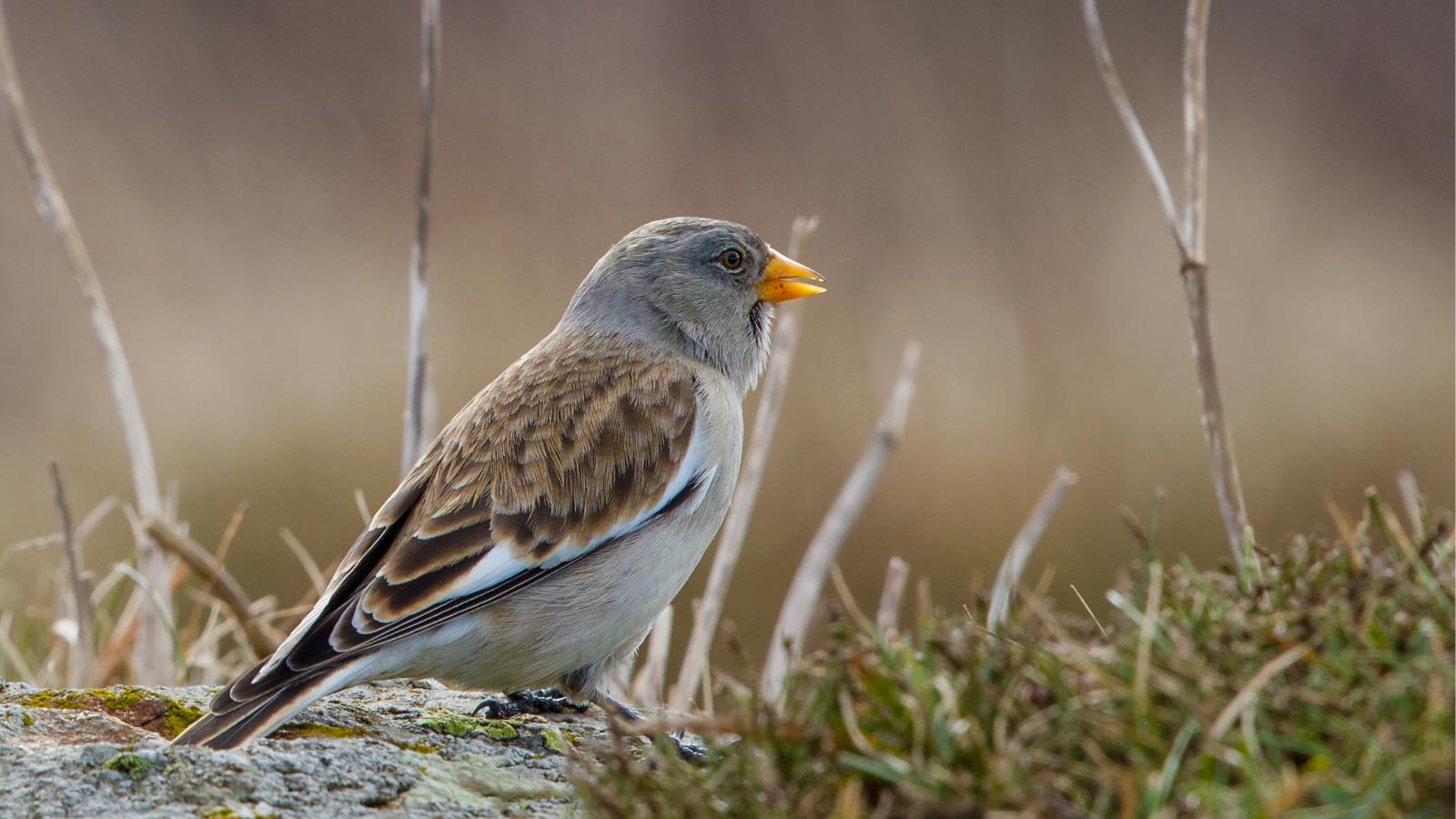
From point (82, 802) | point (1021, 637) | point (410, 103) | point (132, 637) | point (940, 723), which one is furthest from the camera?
point (410, 103)

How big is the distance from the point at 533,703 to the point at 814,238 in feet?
15.3

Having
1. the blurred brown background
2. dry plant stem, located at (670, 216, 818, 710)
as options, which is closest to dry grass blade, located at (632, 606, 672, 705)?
dry plant stem, located at (670, 216, 818, 710)

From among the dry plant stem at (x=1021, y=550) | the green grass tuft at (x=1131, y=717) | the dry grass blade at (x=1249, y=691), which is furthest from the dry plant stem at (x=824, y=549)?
the dry grass blade at (x=1249, y=691)

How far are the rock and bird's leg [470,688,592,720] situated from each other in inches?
12.0

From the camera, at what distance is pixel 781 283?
4.38 meters

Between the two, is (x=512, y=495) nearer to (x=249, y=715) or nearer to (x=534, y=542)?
(x=534, y=542)

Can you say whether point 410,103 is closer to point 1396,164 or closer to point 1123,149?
point 1123,149

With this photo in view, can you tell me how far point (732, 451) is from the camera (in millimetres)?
3637

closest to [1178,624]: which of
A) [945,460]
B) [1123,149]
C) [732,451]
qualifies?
[732,451]

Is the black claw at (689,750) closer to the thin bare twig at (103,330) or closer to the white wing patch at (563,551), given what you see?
the white wing patch at (563,551)

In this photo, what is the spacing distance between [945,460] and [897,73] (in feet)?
8.10

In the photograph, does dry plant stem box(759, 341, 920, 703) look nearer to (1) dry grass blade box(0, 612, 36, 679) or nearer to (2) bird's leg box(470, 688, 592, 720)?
(2) bird's leg box(470, 688, 592, 720)

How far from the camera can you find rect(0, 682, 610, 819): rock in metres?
2.12

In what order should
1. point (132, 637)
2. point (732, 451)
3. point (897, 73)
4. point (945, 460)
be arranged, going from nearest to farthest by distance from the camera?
1. point (732, 451)
2. point (132, 637)
3. point (945, 460)
4. point (897, 73)
